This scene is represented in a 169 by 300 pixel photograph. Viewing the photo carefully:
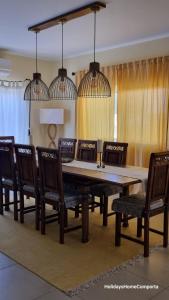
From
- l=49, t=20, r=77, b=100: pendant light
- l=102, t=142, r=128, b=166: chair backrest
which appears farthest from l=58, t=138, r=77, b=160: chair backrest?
l=49, t=20, r=77, b=100: pendant light

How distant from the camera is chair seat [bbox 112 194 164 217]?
9.64ft

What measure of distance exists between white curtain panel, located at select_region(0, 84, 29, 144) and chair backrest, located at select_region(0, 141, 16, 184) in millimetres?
1805

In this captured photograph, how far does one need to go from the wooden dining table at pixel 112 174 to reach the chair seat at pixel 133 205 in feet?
0.48

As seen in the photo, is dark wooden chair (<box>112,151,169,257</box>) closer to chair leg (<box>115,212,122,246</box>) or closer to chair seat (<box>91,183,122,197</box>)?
chair leg (<box>115,212,122,246</box>)

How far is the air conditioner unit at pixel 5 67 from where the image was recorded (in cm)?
539

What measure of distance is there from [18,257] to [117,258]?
3.21ft

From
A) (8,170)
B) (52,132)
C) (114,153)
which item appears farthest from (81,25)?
(52,132)

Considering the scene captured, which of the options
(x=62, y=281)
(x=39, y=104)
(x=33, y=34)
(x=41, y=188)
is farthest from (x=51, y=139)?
(x=62, y=281)

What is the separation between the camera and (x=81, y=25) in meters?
4.03

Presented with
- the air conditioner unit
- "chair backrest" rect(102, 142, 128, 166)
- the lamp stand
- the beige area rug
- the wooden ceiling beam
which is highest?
the wooden ceiling beam

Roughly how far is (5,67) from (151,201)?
388 centimetres

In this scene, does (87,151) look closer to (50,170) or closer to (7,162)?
(7,162)

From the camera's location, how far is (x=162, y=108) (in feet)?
15.0

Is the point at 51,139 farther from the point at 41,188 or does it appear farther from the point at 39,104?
the point at 41,188
